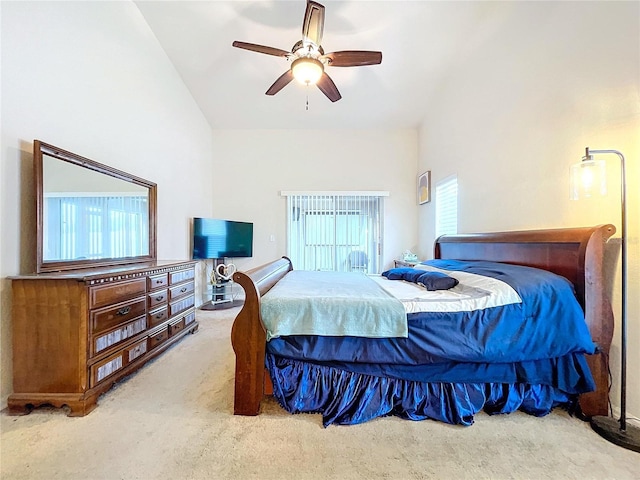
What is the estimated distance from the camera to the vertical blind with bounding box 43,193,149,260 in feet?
Result: 7.02

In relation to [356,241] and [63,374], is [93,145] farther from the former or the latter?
[356,241]

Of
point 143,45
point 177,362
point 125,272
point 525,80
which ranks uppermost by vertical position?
point 143,45

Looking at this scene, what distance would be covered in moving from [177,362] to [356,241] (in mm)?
3589

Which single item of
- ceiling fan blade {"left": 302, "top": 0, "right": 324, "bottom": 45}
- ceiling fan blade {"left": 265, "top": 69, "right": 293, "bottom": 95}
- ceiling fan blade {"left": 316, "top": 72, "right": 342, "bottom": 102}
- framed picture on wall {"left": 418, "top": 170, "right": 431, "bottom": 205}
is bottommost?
framed picture on wall {"left": 418, "top": 170, "right": 431, "bottom": 205}

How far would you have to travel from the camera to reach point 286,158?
5363 millimetres

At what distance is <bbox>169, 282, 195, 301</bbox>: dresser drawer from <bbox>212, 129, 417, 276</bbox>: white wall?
237 centimetres

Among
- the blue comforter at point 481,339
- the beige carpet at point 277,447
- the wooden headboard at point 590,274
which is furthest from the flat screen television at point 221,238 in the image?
the wooden headboard at point 590,274

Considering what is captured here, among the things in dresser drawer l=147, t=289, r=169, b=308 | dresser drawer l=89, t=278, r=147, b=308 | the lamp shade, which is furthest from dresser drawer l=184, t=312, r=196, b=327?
the lamp shade

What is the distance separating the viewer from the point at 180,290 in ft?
10.2

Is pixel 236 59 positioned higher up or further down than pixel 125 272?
higher up

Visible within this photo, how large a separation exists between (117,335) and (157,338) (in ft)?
1.84

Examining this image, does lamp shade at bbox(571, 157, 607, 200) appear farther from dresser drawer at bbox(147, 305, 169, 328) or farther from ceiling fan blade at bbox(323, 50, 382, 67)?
dresser drawer at bbox(147, 305, 169, 328)

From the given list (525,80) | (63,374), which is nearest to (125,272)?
(63,374)

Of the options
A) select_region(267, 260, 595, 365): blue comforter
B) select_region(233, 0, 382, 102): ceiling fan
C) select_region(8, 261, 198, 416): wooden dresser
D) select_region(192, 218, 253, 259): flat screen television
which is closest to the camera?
select_region(267, 260, 595, 365): blue comforter
